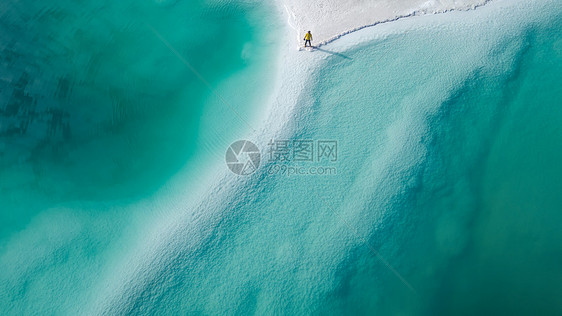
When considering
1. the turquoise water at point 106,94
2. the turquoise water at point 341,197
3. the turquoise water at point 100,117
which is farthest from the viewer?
the turquoise water at point 106,94

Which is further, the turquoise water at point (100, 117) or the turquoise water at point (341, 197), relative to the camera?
the turquoise water at point (100, 117)

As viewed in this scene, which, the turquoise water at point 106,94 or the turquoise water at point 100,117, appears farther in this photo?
the turquoise water at point 106,94

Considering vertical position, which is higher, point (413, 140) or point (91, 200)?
point (91, 200)

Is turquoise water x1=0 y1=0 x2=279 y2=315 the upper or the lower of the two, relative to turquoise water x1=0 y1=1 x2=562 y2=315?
upper

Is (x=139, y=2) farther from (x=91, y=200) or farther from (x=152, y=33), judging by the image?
(x=91, y=200)

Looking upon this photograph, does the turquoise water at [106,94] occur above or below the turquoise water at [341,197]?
above

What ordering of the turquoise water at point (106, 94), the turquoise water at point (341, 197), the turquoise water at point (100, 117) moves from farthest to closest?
the turquoise water at point (106, 94), the turquoise water at point (100, 117), the turquoise water at point (341, 197)

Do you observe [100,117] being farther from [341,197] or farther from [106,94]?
[341,197]

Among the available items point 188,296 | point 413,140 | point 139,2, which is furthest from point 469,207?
point 139,2
